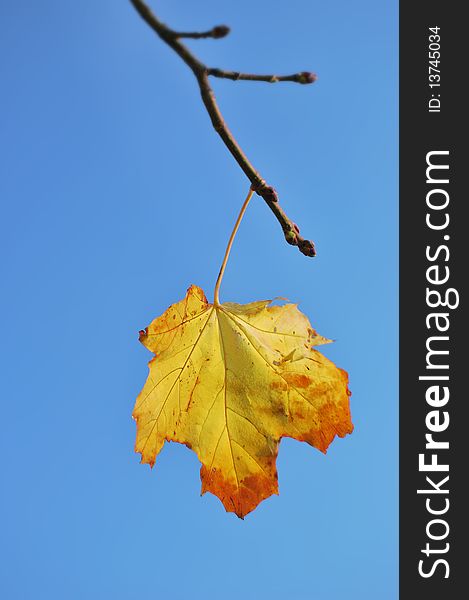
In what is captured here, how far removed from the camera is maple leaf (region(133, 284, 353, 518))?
1388mm

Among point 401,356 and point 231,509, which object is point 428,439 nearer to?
point 401,356

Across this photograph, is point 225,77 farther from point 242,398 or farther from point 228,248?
point 242,398

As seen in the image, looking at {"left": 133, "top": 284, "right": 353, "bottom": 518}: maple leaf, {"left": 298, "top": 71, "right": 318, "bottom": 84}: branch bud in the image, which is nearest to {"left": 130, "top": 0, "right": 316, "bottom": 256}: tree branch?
{"left": 298, "top": 71, "right": 318, "bottom": 84}: branch bud

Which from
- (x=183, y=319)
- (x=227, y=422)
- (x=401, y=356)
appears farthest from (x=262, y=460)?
(x=401, y=356)

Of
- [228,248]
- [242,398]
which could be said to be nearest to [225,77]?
[228,248]

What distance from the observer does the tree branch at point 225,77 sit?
0.77 m

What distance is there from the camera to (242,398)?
57.7 inches

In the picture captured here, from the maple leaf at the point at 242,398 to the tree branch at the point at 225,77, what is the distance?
0.32m

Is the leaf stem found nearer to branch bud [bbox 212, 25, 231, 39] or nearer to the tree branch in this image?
the tree branch

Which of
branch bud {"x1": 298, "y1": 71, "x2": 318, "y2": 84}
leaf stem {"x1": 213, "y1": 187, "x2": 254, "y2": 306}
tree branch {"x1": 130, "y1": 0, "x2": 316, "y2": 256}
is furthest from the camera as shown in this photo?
leaf stem {"x1": 213, "y1": 187, "x2": 254, "y2": 306}

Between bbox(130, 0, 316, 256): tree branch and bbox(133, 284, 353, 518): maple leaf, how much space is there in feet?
1.03

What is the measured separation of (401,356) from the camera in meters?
2.61

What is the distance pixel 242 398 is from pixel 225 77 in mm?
809

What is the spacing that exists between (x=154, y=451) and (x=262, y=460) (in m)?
0.24
